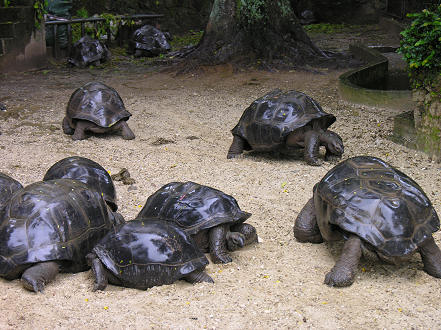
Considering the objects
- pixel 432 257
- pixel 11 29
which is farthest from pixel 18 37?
pixel 432 257

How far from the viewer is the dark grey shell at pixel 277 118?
6141mm

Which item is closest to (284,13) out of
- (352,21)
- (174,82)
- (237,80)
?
(237,80)

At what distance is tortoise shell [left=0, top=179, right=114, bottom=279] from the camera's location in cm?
360

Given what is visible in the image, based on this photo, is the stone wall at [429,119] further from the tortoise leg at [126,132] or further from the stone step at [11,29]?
the stone step at [11,29]

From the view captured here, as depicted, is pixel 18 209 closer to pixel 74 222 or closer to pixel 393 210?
pixel 74 222

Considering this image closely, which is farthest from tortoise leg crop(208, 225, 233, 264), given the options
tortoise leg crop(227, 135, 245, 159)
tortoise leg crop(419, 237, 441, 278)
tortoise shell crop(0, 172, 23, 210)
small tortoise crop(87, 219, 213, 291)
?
tortoise leg crop(227, 135, 245, 159)

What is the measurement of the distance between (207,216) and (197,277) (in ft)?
1.84

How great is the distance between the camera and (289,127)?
6.11m

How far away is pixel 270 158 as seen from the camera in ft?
21.6

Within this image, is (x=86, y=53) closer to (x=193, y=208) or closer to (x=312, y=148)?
(x=312, y=148)

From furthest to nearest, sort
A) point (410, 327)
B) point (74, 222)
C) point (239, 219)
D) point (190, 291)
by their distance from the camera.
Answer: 1. point (239, 219)
2. point (74, 222)
3. point (190, 291)
4. point (410, 327)

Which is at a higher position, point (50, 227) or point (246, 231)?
point (50, 227)

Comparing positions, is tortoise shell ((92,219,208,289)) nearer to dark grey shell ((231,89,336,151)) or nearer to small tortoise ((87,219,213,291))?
small tortoise ((87,219,213,291))

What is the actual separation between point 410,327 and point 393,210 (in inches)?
32.0
